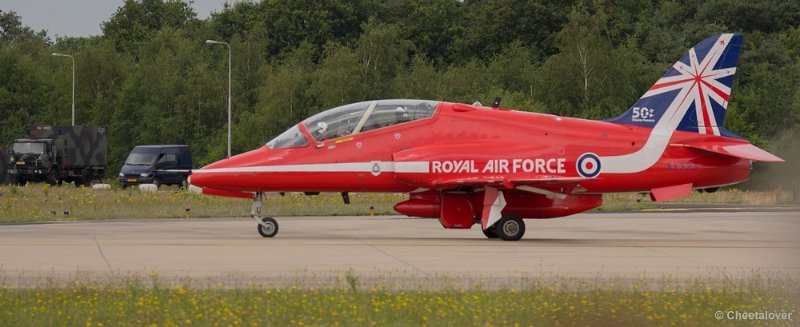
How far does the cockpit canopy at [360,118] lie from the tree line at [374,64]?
3097 centimetres

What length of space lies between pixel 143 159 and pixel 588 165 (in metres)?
39.1

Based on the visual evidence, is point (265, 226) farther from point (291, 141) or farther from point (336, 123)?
point (336, 123)

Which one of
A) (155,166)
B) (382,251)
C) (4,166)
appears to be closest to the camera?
(382,251)

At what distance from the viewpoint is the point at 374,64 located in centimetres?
7450

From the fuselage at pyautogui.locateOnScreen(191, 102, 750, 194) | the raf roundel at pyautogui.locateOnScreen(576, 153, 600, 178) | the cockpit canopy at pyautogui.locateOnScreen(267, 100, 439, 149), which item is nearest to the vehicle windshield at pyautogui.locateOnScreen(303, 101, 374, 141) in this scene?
the cockpit canopy at pyautogui.locateOnScreen(267, 100, 439, 149)

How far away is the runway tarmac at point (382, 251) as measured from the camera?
1756 cm

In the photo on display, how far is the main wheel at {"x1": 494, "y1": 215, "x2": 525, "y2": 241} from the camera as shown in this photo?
81.0 feet

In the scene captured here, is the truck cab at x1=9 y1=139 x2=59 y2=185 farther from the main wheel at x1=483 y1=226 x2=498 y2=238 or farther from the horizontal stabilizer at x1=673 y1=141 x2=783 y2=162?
the horizontal stabilizer at x1=673 y1=141 x2=783 y2=162

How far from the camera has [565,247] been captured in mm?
23016

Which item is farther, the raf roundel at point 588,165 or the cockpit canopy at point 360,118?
the cockpit canopy at point 360,118

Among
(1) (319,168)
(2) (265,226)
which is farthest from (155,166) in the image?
(1) (319,168)

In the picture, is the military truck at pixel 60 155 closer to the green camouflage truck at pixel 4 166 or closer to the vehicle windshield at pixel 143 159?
the green camouflage truck at pixel 4 166

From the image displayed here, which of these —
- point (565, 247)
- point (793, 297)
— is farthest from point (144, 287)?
point (565, 247)

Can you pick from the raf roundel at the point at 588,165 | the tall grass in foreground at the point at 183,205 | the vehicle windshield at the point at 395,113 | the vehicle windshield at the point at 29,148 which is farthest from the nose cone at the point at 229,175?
the vehicle windshield at the point at 29,148
